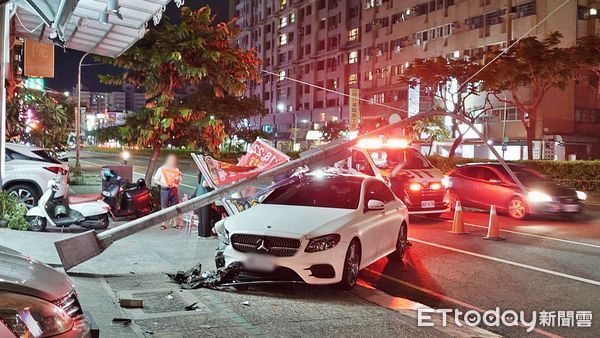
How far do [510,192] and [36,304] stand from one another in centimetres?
1494

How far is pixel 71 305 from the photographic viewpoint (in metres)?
4.02

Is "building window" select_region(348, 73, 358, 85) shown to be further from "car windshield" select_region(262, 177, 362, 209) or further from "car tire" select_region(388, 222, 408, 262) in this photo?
"car windshield" select_region(262, 177, 362, 209)

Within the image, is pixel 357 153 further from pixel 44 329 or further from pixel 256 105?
pixel 256 105

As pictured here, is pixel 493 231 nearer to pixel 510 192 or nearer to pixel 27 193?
pixel 510 192

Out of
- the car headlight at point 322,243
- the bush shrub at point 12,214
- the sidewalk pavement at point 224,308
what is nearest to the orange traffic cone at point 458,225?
the sidewalk pavement at point 224,308

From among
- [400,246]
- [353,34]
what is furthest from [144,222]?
[353,34]

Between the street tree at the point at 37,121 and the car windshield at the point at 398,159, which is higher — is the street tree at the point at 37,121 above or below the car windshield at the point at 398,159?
above

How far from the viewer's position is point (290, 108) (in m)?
87.5

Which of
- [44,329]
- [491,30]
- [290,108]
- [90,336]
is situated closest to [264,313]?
[90,336]

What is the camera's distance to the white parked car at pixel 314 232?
7.50 meters

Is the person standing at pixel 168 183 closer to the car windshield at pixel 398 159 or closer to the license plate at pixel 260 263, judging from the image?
the car windshield at pixel 398 159

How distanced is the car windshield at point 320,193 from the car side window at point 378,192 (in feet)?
0.60

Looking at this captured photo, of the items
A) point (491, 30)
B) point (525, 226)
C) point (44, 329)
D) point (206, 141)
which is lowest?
point (525, 226)

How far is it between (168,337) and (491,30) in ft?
156
